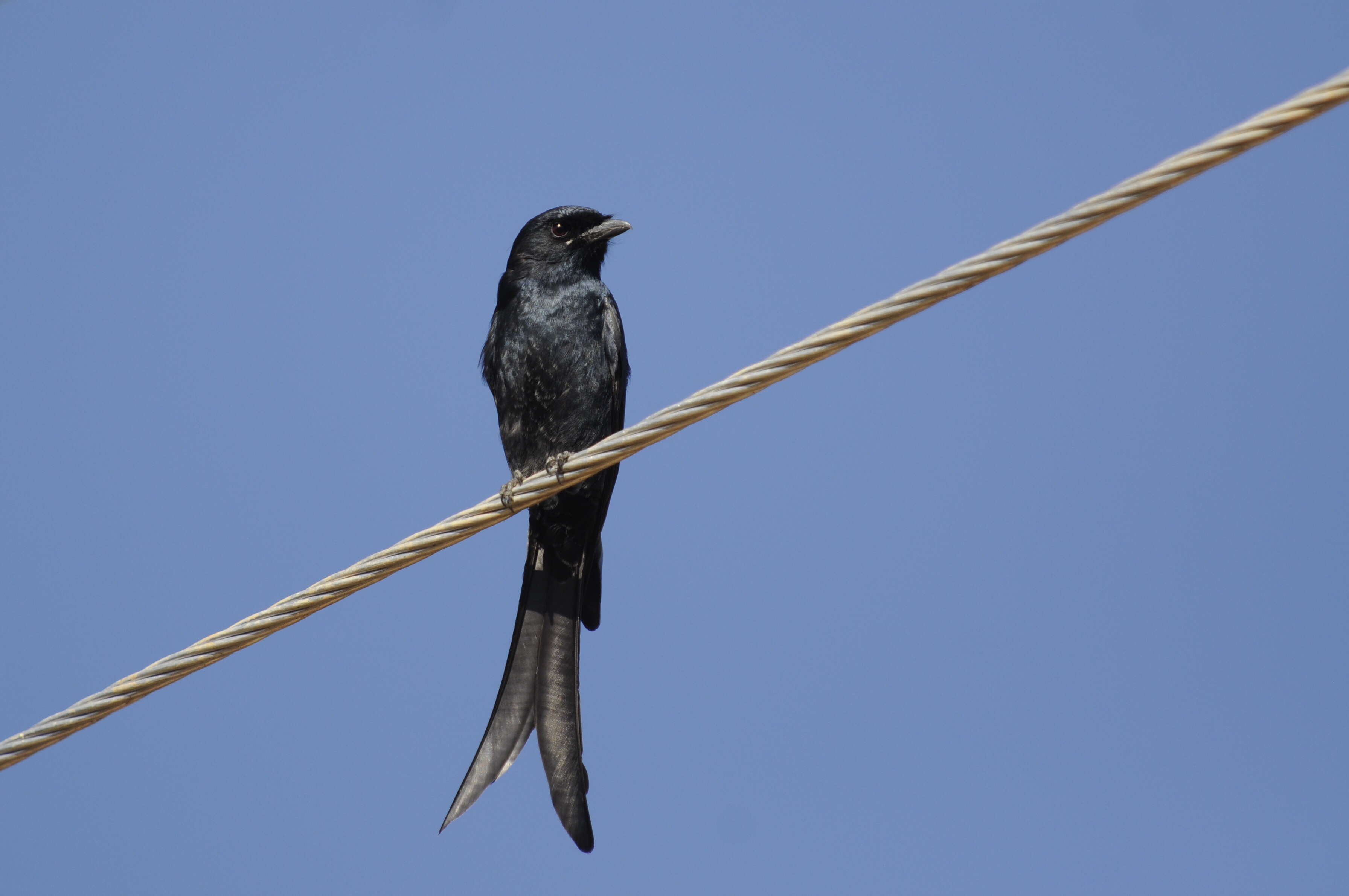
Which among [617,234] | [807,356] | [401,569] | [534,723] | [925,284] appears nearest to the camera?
[925,284]

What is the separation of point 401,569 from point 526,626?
6.25 ft

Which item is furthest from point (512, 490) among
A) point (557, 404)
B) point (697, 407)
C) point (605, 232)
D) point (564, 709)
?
point (605, 232)

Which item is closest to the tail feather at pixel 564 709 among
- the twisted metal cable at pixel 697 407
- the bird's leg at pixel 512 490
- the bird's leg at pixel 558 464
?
the bird's leg at pixel 512 490

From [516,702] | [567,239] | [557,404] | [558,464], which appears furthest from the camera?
[567,239]

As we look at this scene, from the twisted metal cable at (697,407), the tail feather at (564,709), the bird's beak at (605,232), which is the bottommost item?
the tail feather at (564,709)

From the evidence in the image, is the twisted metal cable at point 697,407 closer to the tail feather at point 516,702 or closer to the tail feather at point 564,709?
the tail feather at point 516,702

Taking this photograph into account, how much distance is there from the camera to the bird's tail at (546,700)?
12.7ft

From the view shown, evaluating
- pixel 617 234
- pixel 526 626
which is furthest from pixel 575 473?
pixel 617 234

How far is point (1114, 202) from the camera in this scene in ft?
7.13

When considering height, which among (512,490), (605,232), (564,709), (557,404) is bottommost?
(564,709)

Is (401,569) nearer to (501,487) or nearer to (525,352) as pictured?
(501,487)

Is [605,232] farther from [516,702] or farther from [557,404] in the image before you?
[516,702]

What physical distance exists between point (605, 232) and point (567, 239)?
0.19 metres

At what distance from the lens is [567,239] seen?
530 centimetres
